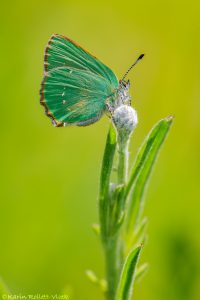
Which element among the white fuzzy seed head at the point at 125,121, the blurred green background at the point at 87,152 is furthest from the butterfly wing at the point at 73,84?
the blurred green background at the point at 87,152

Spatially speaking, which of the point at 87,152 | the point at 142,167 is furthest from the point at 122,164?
the point at 87,152

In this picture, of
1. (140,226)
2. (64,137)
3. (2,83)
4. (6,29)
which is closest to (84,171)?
(64,137)

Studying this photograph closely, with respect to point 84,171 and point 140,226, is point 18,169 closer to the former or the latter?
point 84,171

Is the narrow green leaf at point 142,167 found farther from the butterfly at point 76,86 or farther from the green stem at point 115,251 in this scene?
the butterfly at point 76,86

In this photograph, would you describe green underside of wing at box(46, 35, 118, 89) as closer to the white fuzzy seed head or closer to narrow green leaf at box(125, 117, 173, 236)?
the white fuzzy seed head

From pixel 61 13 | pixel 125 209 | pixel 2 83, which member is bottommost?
pixel 125 209

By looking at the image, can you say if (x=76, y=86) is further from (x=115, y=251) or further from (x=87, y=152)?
(x=87, y=152)

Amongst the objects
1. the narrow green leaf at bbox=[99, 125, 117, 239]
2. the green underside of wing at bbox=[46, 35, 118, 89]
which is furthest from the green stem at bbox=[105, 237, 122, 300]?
the green underside of wing at bbox=[46, 35, 118, 89]

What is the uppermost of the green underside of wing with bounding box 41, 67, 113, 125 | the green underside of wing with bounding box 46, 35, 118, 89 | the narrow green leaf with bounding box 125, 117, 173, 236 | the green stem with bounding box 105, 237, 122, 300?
the green underside of wing with bounding box 46, 35, 118, 89
